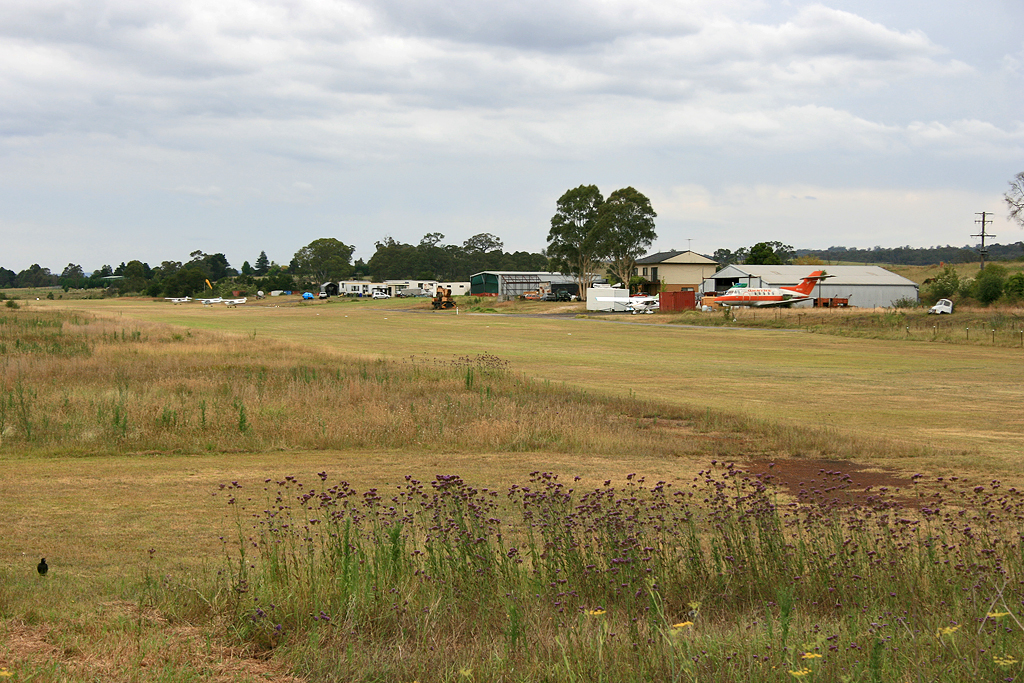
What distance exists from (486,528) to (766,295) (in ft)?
279

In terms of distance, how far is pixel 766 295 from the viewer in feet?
293

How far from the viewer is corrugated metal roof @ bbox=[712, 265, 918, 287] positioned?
332 feet

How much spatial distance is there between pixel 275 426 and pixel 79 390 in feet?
20.4

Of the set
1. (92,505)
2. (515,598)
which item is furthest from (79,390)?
(515,598)

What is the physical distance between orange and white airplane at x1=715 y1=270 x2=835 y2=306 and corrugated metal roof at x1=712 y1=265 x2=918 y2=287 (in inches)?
327

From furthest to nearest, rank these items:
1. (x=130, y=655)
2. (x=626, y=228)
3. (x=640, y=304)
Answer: (x=626, y=228)
(x=640, y=304)
(x=130, y=655)

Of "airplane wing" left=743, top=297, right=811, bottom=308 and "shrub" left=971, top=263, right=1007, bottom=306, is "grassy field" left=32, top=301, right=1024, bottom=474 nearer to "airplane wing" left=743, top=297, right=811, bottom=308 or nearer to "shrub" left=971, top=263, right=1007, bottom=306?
"airplane wing" left=743, top=297, right=811, bottom=308

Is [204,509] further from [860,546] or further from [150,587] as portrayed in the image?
[860,546]

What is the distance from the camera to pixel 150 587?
686 cm

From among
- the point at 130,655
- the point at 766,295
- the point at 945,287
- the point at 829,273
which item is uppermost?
the point at 829,273

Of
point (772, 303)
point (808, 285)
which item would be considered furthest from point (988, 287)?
point (772, 303)

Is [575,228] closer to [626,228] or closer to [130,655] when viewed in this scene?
[626,228]

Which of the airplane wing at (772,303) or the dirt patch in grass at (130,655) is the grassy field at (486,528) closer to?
the dirt patch in grass at (130,655)

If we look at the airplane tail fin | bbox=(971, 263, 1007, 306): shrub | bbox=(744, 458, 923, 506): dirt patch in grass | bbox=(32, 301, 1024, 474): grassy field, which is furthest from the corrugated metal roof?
bbox=(744, 458, 923, 506): dirt patch in grass
